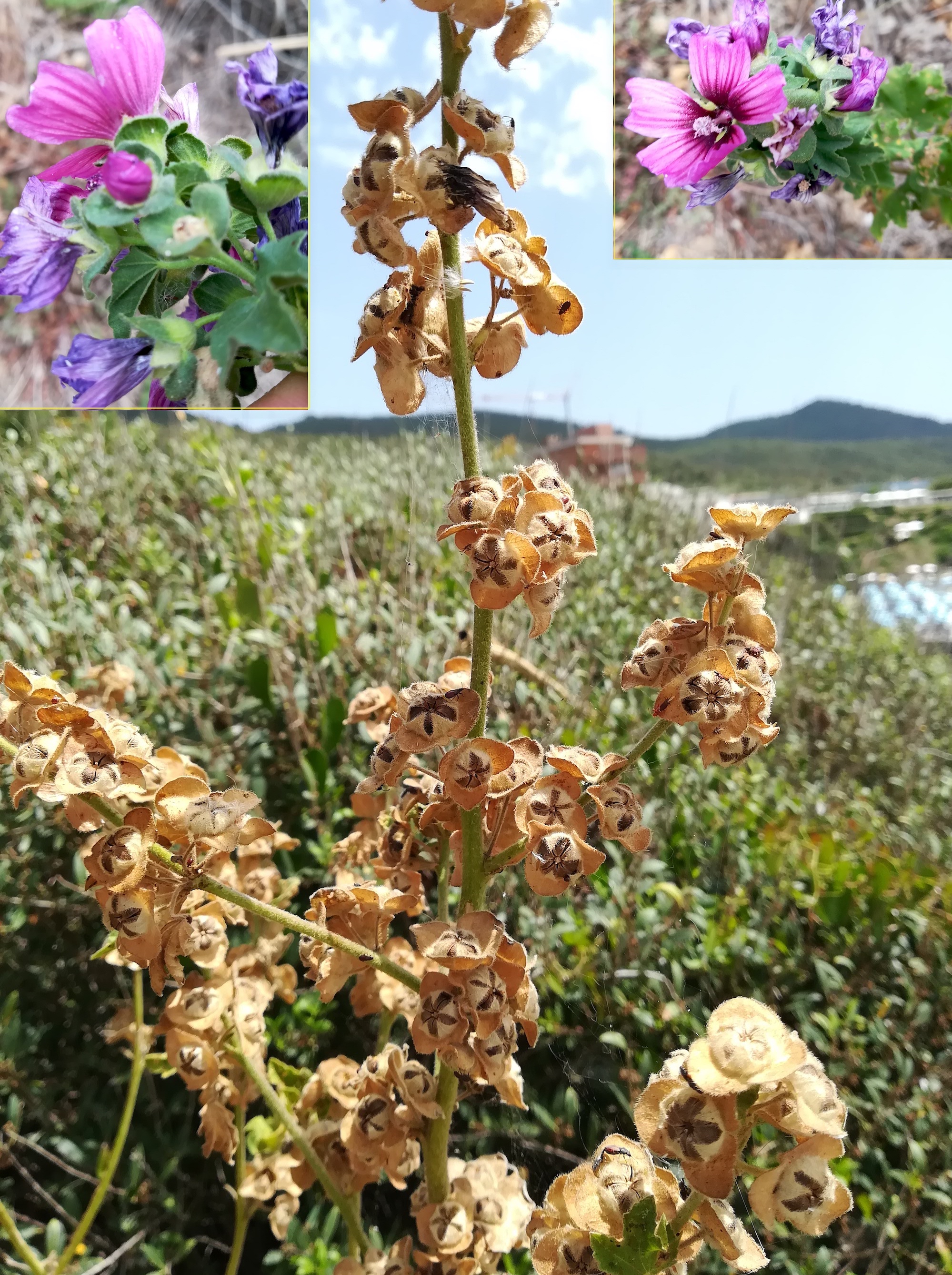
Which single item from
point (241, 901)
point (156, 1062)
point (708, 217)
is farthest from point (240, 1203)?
point (708, 217)

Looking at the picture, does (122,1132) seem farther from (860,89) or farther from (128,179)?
(860,89)

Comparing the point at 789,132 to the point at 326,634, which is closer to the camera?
the point at 789,132

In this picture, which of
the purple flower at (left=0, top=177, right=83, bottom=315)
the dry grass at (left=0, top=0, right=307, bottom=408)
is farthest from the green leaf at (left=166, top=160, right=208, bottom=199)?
the dry grass at (left=0, top=0, right=307, bottom=408)

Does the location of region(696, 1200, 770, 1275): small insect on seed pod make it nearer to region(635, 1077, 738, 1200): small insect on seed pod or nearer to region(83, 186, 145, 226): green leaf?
region(635, 1077, 738, 1200): small insect on seed pod

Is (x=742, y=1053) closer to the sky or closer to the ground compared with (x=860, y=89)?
closer to the ground

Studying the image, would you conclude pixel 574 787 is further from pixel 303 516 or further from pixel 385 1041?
pixel 303 516

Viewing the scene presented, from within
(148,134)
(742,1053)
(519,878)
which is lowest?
(519,878)

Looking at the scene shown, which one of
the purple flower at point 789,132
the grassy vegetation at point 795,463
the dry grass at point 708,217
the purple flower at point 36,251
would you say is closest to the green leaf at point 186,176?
the purple flower at point 36,251

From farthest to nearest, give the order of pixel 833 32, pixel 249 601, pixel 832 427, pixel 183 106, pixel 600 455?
pixel 832 427 < pixel 600 455 < pixel 249 601 < pixel 833 32 < pixel 183 106

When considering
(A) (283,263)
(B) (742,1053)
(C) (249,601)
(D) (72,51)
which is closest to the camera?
(B) (742,1053)
